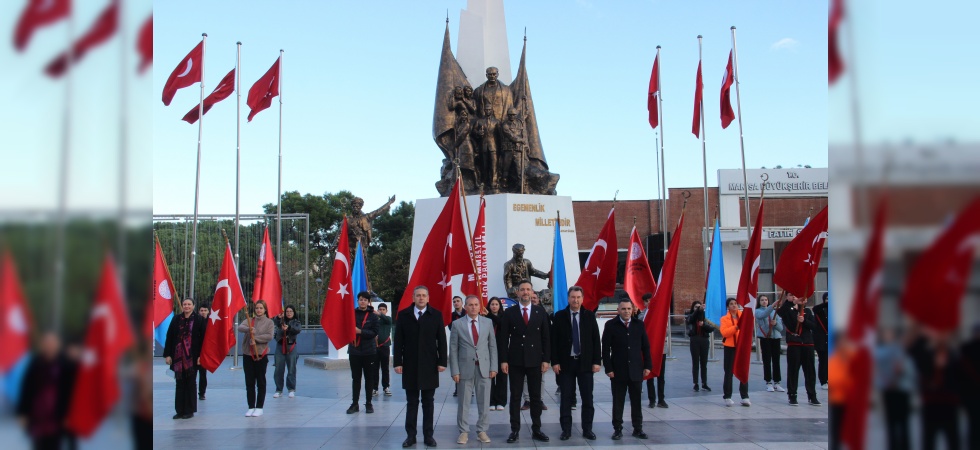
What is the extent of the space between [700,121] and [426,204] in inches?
285

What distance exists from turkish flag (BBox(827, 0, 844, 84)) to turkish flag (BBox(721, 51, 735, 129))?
18.3 m

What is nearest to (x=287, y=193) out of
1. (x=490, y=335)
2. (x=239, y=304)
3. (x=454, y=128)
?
(x=454, y=128)

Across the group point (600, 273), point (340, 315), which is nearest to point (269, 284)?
point (340, 315)

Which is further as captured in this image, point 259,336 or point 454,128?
point 454,128

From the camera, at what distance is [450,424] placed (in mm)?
10570

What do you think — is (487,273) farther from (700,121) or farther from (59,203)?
(59,203)

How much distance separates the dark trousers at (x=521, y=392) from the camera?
9094 mm

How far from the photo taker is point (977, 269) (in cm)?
197

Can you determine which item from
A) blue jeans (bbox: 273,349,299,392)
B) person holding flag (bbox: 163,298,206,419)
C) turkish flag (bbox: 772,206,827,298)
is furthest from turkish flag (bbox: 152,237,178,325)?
turkish flag (bbox: 772,206,827,298)

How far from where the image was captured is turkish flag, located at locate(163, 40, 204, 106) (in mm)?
18891

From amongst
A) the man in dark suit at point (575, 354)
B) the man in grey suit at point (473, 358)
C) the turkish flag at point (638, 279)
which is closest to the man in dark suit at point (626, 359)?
the man in dark suit at point (575, 354)

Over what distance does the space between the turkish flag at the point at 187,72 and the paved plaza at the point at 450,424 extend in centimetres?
738

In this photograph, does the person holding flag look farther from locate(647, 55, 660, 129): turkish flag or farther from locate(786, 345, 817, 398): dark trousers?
locate(647, 55, 660, 129): turkish flag

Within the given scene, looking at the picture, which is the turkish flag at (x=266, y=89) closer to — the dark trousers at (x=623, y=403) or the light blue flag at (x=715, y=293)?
the light blue flag at (x=715, y=293)
